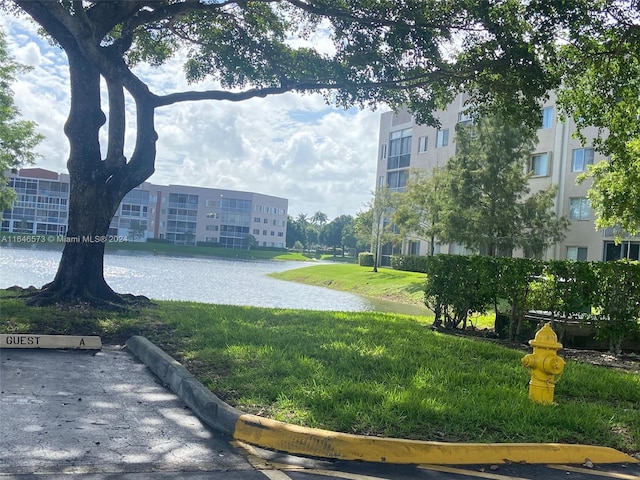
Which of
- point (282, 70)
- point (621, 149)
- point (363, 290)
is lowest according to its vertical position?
point (363, 290)

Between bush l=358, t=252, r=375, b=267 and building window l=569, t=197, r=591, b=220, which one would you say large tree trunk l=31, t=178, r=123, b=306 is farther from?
bush l=358, t=252, r=375, b=267

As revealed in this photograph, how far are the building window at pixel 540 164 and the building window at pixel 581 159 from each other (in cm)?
186

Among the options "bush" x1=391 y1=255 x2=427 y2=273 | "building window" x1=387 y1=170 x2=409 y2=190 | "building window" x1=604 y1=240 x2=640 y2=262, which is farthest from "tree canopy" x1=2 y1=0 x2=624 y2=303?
"building window" x1=387 y1=170 x2=409 y2=190

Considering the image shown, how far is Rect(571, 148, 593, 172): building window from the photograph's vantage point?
3312cm

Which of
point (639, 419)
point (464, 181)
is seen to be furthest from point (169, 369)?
point (464, 181)

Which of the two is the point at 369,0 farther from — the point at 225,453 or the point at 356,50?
the point at 225,453

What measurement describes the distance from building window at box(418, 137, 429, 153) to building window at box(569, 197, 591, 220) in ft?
52.0

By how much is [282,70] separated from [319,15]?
1447 mm

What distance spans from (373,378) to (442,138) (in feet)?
136

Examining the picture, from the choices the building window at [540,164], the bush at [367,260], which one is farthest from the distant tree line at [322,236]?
the building window at [540,164]

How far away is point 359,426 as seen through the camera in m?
5.17

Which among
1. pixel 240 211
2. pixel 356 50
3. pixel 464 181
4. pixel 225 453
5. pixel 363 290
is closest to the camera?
pixel 225 453

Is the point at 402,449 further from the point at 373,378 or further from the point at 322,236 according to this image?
the point at 322,236

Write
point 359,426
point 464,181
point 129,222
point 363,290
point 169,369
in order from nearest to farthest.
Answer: point 359,426
point 169,369
point 464,181
point 363,290
point 129,222
